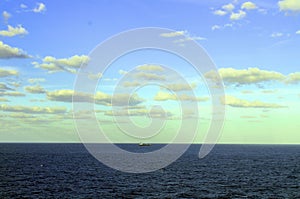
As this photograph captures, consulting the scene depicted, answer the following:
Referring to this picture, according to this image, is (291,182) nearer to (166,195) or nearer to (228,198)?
(228,198)

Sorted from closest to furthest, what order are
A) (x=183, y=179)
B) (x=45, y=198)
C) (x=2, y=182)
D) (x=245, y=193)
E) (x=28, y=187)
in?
(x=45, y=198) → (x=245, y=193) → (x=28, y=187) → (x=2, y=182) → (x=183, y=179)

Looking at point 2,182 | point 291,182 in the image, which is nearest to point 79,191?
point 2,182

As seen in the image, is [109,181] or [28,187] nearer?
[28,187]

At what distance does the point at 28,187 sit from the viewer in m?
95.1

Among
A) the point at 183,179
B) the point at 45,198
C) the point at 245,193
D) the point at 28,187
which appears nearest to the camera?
the point at 45,198

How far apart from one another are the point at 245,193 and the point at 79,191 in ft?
130

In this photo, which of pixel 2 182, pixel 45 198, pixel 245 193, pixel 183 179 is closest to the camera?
pixel 45 198

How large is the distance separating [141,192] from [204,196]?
1503cm

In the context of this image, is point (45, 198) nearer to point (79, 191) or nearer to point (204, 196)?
point (79, 191)

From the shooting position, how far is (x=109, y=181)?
108 m

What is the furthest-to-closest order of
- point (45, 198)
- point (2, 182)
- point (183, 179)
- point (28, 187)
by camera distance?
point (183, 179)
point (2, 182)
point (28, 187)
point (45, 198)

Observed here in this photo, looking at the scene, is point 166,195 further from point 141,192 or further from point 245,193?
point 245,193

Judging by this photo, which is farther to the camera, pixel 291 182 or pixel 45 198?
pixel 291 182

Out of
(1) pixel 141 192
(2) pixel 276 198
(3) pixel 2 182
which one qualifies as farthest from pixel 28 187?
(2) pixel 276 198
